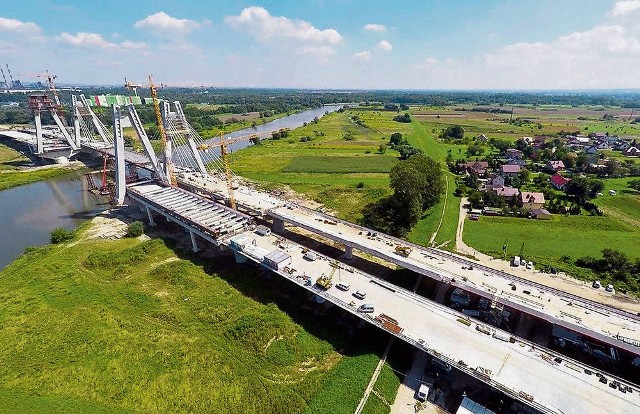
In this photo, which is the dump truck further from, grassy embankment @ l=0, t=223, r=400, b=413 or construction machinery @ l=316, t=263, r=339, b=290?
grassy embankment @ l=0, t=223, r=400, b=413

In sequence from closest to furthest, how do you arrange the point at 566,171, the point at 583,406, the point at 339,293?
the point at 583,406
the point at 339,293
the point at 566,171

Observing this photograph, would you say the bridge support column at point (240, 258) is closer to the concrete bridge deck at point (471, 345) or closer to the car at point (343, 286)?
the concrete bridge deck at point (471, 345)

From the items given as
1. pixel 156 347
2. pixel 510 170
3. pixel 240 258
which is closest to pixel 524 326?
pixel 240 258

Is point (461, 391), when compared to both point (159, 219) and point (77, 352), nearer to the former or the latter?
point (77, 352)

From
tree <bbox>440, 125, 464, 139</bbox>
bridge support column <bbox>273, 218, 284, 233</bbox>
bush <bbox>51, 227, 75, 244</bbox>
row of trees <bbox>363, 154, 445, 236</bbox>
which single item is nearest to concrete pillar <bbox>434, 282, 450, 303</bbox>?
row of trees <bbox>363, 154, 445, 236</bbox>

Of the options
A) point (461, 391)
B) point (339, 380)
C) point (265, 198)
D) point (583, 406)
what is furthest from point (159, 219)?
point (583, 406)

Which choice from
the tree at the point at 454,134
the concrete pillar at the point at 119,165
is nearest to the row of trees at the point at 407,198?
the concrete pillar at the point at 119,165
